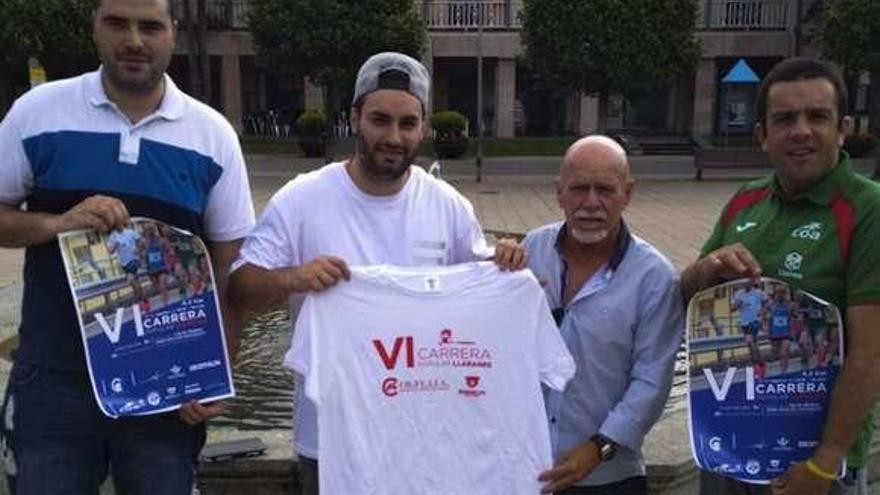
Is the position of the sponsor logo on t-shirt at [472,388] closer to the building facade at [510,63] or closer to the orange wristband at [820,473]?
the orange wristband at [820,473]

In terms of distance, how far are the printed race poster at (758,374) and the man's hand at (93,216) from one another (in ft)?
5.76

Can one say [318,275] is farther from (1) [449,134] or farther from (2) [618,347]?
(1) [449,134]

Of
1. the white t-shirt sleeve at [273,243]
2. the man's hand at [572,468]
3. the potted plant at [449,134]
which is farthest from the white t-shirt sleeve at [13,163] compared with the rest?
the potted plant at [449,134]

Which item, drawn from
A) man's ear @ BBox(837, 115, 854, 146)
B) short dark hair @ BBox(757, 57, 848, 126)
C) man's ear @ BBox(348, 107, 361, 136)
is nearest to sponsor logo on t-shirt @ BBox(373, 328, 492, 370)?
man's ear @ BBox(348, 107, 361, 136)

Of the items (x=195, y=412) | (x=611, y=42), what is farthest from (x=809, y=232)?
(x=611, y=42)

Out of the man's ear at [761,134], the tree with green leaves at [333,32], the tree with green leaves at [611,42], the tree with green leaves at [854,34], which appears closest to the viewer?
the man's ear at [761,134]

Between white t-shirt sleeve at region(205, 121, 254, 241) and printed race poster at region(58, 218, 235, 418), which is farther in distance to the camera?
white t-shirt sleeve at region(205, 121, 254, 241)

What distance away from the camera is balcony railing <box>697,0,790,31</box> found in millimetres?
34406

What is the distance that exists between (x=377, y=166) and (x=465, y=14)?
3325 centimetres

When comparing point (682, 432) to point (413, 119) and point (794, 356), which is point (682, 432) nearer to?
point (794, 356)

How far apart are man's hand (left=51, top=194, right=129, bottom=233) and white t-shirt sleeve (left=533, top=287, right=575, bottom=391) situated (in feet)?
4.21

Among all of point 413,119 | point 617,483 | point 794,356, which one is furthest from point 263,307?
point 794,356

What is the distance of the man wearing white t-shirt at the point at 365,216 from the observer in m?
2.69

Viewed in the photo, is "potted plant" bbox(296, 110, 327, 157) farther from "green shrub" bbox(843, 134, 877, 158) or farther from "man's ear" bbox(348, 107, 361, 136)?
"man's ear" bbox(348, 107, 361, 136)
